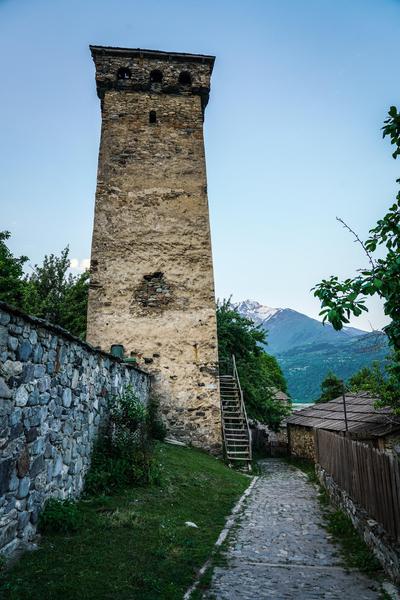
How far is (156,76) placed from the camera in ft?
51.8

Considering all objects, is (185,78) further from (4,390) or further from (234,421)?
(4,390)

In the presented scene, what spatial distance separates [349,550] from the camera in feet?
17.1

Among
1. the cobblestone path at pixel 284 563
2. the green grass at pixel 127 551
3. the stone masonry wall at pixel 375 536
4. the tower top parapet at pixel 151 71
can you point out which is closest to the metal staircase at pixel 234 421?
the cobblestone path at pixel 284 563

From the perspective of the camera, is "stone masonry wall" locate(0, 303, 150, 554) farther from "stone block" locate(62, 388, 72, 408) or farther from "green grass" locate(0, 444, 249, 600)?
"green grass" locate(0, 444, 249, 600)

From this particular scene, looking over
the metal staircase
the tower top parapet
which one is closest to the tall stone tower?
the tower top parapet

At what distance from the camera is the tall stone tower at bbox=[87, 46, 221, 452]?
12703mm

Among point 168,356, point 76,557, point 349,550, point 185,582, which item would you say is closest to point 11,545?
point 76,557

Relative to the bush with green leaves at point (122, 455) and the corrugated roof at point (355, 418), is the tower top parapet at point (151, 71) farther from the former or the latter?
the corrugated roof at point (355, 418)

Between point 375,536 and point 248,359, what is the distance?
491 inches

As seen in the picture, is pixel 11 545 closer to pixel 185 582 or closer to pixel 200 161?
pixel 185 582

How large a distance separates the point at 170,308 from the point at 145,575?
31.6ft

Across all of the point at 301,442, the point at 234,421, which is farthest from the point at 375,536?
the point at 301,442

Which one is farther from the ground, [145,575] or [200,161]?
[200,161]

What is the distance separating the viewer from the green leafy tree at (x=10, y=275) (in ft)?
55.5
